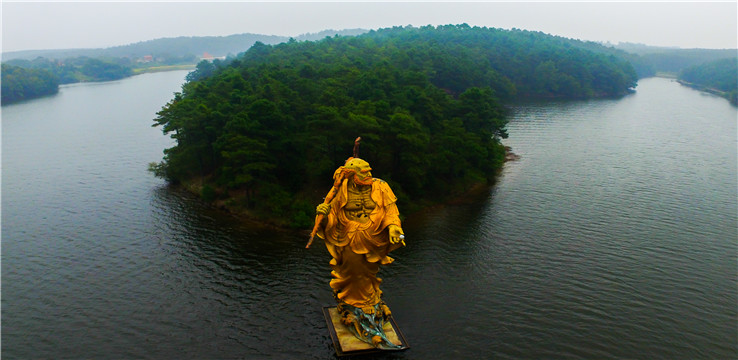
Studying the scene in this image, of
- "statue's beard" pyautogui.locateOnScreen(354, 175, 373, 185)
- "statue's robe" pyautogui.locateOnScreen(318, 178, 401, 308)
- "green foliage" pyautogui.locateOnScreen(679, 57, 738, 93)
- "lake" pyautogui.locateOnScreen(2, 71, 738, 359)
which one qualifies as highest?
"green foliage" pyautogui.locateOnScreen(679, 57, 738, 93)

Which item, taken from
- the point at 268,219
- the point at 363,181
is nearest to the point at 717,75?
the point at 268,219

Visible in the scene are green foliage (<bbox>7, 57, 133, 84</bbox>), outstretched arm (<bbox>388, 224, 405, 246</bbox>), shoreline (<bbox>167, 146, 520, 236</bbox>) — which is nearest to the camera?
outstretched arm (<bbox>388, 224, 405, 246</bbox>)

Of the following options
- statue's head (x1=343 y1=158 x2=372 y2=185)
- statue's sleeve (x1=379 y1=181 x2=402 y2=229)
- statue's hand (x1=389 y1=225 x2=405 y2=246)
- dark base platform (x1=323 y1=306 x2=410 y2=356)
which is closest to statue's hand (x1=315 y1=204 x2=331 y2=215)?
statue's head (x1=343 y1=158 x2=372 y2=185)

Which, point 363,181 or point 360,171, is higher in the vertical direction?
point 360,171

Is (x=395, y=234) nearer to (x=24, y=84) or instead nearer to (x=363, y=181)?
(x=363, y=181)

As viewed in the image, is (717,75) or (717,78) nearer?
(717,78)

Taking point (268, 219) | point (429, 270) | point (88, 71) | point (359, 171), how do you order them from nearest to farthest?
1. point (359, 171)
2. point (429, 270)
3. point (268, 219)
4. point (88, 71)

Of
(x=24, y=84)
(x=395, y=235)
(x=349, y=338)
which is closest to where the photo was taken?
(x=395, y=235)

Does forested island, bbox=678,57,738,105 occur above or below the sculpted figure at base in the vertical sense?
above

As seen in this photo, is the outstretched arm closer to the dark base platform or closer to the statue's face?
the statue's face

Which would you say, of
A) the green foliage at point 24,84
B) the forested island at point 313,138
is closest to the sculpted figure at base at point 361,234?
the forested island at point 313,138
